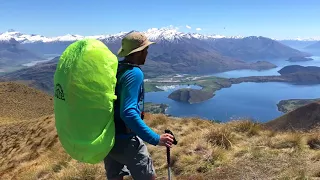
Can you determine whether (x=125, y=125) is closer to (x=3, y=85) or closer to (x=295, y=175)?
(x=295, y=175)

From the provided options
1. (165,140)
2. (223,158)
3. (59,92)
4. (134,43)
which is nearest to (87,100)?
(59,92)

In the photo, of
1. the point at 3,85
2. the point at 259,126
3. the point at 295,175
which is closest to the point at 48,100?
the point at 3,85

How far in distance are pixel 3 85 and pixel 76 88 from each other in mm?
50938

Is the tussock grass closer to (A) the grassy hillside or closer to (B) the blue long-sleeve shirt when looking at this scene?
(A) the grassy hillside

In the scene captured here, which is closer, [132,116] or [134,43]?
[132,116]

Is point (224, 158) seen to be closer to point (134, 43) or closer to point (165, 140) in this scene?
point (165, 140)

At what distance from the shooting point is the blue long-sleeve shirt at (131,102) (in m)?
3.75

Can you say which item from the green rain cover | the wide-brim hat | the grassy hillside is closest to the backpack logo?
the green rain cover

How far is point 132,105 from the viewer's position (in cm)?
376

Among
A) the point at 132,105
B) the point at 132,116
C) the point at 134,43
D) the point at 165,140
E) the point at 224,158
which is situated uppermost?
the point at 134,43

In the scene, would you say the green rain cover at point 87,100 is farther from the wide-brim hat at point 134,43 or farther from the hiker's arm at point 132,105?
the wide-brim hat at point 134,43

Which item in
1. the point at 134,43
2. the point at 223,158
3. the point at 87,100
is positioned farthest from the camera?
the point at 223,158

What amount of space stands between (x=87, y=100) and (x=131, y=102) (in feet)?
1.75

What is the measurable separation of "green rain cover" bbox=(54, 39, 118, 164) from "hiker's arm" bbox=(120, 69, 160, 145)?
0.15 m
